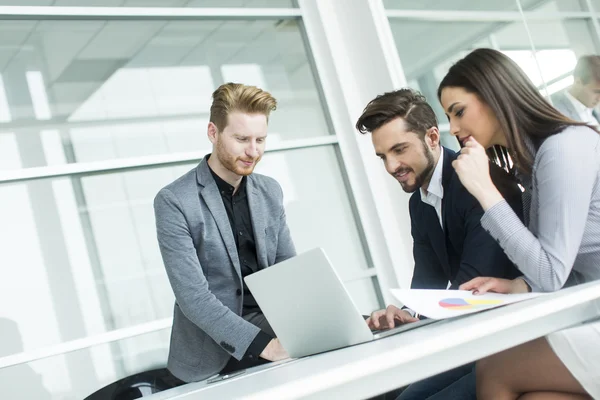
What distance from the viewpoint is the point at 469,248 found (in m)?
2.06

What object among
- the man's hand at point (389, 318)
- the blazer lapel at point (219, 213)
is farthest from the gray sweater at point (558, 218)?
the blazer lapel at point (219, 213)

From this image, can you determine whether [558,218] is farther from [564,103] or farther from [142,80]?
[564,103]

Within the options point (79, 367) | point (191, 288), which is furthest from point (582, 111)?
point (79, 367)

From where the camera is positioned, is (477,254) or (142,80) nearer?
(477,254)

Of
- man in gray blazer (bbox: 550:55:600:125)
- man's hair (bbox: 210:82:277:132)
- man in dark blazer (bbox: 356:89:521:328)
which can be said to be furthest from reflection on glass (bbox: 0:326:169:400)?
man in gray blazer (bbox: 550:55:600:125)

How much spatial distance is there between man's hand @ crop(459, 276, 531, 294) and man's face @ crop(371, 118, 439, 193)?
682 millimetres

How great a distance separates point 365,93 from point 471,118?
10.2 feet

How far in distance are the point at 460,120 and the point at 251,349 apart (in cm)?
102

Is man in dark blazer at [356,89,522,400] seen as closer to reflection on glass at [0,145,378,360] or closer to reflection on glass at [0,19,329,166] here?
reflection on glass at [0,145,378,360]

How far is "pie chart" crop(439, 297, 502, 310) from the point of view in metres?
1.40

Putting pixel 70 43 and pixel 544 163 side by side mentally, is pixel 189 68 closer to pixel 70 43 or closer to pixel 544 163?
pixel 70 43

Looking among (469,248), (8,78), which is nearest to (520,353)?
(469,248)

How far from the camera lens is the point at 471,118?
6.57 feet

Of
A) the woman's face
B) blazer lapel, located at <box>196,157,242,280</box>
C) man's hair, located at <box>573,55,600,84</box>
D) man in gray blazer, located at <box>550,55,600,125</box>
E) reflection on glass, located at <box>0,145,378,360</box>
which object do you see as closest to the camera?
the woman's face
